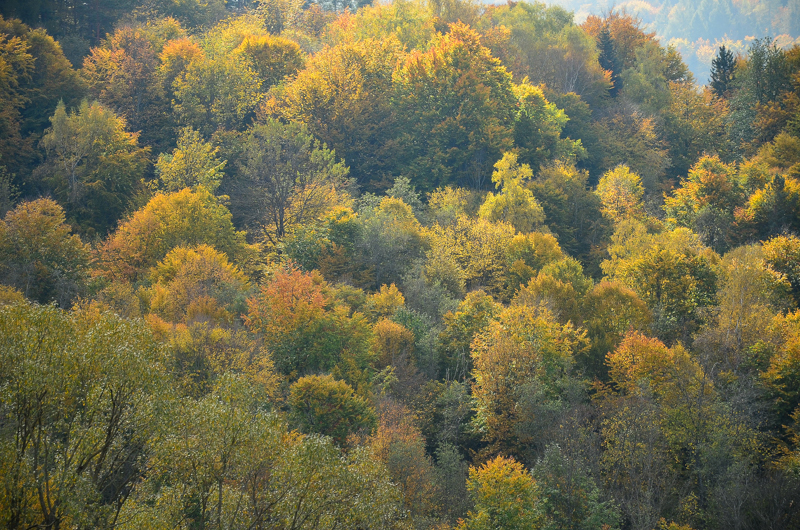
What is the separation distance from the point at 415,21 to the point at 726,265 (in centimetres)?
5501

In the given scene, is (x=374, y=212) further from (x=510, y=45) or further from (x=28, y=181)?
(x=510, y=45)

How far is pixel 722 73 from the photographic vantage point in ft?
303

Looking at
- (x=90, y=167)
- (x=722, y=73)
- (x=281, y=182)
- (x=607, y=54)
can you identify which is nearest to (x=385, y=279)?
(x=281, y=182)

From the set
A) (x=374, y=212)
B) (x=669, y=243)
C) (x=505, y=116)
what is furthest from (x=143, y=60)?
(x=669, y=243)

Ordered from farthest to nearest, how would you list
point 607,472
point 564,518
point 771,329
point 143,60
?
point 143,60, point 771,329, point 607,472, point 564,518

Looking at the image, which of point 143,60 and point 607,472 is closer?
point 607,472

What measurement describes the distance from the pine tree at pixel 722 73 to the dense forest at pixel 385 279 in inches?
21.8

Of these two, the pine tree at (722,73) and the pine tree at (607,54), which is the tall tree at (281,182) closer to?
the pine tree at (607,54)

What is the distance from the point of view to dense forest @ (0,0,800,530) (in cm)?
2159

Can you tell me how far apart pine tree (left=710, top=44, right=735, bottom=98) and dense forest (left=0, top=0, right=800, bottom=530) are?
553 mm

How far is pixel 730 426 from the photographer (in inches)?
1390

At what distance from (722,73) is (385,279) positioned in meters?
68.0

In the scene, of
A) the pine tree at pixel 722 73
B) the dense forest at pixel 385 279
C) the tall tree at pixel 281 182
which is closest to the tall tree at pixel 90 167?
the dense forest at pixel 385 279

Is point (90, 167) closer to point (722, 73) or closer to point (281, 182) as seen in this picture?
point (281, 182)
